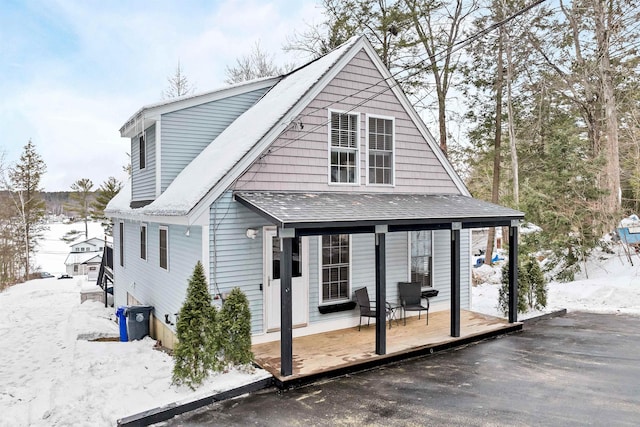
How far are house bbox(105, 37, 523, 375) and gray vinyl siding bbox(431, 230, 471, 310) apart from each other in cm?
3

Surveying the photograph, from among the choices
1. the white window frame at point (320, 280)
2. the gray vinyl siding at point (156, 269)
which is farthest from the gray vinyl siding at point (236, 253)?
the white window frame at point (320, 280)

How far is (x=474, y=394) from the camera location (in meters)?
5.59

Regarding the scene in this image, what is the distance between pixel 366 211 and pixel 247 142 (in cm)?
253

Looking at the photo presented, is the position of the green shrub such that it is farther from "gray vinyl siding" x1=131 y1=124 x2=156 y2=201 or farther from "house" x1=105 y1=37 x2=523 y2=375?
"gray vinyl siding" x1=131 y1=124 x2=156 y2=201

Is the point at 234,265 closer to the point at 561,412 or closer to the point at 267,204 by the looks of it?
the point at 267,204

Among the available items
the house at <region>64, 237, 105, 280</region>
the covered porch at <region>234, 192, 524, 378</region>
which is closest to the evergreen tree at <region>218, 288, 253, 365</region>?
the covered porch at <region>234, 192, 524, 378</region>

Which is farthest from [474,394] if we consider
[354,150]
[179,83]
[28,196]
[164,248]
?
[28,196]

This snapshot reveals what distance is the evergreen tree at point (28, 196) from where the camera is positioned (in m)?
33.3

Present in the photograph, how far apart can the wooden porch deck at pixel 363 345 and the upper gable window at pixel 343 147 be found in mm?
3235

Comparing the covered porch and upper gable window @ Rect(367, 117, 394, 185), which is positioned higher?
upper gable window @ Rect(367, 117, 394, 185)

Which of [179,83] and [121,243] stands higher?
[179,83]

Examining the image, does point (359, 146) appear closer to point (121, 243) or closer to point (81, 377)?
point (81, 377)

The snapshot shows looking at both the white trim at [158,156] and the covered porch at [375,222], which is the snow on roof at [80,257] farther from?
the covered porch at [375,222]

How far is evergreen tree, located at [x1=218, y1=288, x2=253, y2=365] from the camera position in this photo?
6094mm
